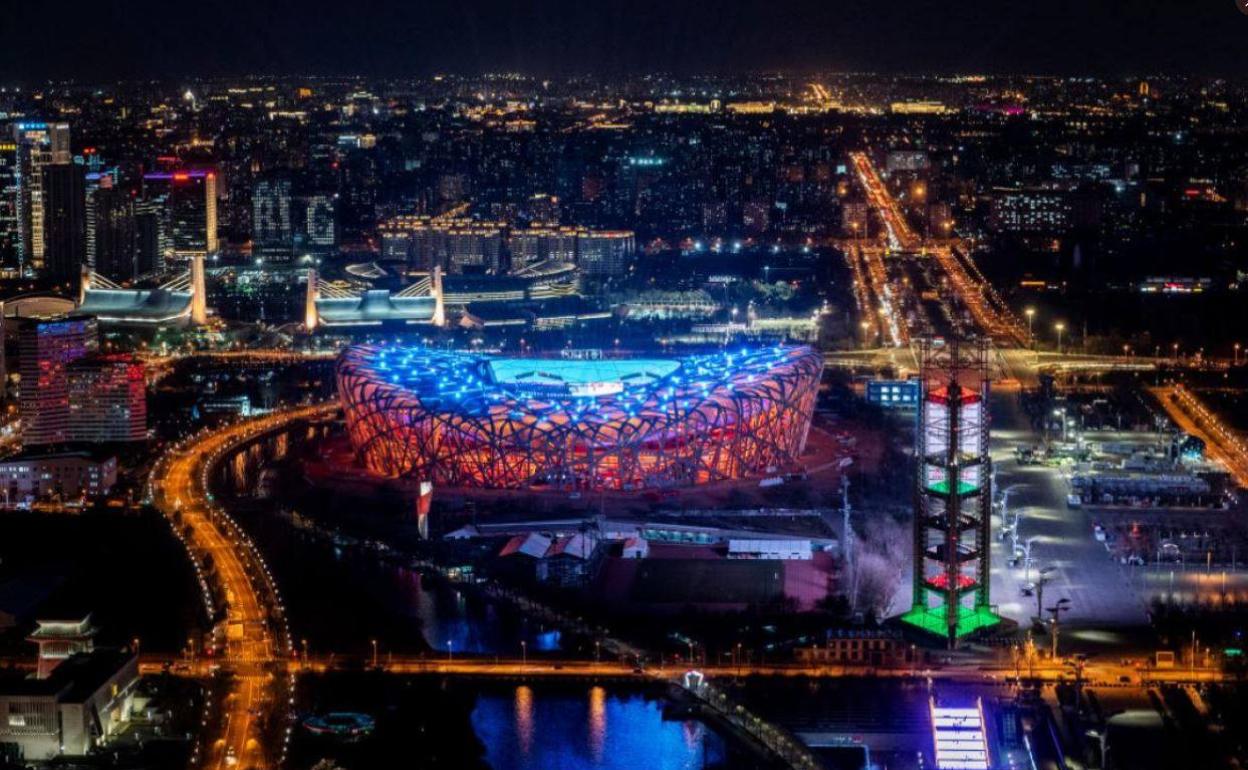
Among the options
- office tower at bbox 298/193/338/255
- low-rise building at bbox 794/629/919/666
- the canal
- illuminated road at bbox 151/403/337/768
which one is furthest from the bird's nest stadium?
office tower at bbox 298/193/338/255

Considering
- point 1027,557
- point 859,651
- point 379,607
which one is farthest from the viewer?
point 1027,557

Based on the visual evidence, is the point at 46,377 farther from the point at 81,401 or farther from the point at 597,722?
the point at 597,722

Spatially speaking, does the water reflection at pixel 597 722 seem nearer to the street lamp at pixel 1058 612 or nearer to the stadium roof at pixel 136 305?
the street lamp at pixel 1058 612

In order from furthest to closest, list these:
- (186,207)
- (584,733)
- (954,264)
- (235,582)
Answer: (186,207) → (954,264) → (235,582) → (584,733)

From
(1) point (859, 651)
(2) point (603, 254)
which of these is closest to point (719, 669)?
(1) point (859, 651)

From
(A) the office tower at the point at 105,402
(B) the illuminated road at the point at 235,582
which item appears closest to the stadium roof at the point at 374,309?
(B) the illuminated road at the point at 235,582

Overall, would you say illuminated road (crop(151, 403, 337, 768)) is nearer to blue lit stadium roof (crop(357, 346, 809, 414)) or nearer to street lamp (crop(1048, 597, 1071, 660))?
blue lit stadium roof (crop(357, 346, 809, 414))
